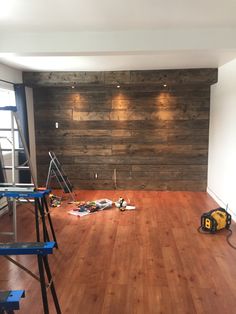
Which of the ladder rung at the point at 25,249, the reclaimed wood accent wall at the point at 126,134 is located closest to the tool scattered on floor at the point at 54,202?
the reclaimed wood accent wall at the point at 126,134

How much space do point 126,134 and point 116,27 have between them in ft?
10.7

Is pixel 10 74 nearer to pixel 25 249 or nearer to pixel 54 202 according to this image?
pixel 54 202

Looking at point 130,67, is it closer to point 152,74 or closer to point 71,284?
point 152,74

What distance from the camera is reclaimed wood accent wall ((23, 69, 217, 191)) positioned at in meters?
5.87

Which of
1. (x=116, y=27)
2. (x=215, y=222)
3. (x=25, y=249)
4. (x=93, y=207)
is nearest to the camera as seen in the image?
(x=25, y=249)

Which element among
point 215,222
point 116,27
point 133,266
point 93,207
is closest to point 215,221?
point 215,222

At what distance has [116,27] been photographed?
2.88m

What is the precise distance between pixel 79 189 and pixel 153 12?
14.7ft

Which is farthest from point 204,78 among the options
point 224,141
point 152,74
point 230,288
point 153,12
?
point 230,288

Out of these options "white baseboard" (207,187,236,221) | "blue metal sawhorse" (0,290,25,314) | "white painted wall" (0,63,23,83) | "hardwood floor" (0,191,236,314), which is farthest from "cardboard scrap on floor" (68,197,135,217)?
"blue metal sawhorse" (0,290,25,314)

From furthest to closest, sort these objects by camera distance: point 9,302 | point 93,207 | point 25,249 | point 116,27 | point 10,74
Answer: point 10,74, point 93,207, point 116,27, point 25,249, point 9,302

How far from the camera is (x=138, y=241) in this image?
11.7 feet

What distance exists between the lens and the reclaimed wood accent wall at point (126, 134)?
5867mm

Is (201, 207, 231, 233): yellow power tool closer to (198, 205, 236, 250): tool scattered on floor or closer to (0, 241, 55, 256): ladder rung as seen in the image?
(198, 205, 236, 250): tool scattered on floor
